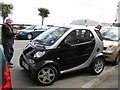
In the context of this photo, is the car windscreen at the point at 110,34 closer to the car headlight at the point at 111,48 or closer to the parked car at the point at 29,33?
the car headlight at the point at 111,48

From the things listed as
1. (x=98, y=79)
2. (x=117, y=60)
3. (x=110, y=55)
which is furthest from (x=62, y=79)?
(x=117, y=60)

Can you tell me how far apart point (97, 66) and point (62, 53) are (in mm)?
1586

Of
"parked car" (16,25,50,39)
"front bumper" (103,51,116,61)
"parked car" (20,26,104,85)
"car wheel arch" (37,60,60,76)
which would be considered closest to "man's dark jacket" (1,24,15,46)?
"parked car" (20,26,104,85)

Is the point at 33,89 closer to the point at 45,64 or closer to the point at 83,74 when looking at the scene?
the point at 45,64

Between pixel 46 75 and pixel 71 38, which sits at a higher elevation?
pixel 71 38

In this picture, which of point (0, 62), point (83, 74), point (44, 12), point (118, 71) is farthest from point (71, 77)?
point (44, 12)

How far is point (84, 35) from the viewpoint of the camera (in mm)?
7957

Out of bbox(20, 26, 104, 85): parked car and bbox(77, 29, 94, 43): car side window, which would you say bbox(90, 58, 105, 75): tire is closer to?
bbox(20, 26, 104, 85): parked car

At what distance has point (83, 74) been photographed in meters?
8.20

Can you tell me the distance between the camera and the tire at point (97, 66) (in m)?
8.10

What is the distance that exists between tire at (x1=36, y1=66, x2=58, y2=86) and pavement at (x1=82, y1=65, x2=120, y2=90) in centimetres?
89

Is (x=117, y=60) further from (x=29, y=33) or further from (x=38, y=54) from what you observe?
(x=29, y=33)

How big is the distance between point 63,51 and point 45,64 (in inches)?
28.1

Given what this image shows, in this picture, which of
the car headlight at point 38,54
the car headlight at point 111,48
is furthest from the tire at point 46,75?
the car headlight at point 111,48
